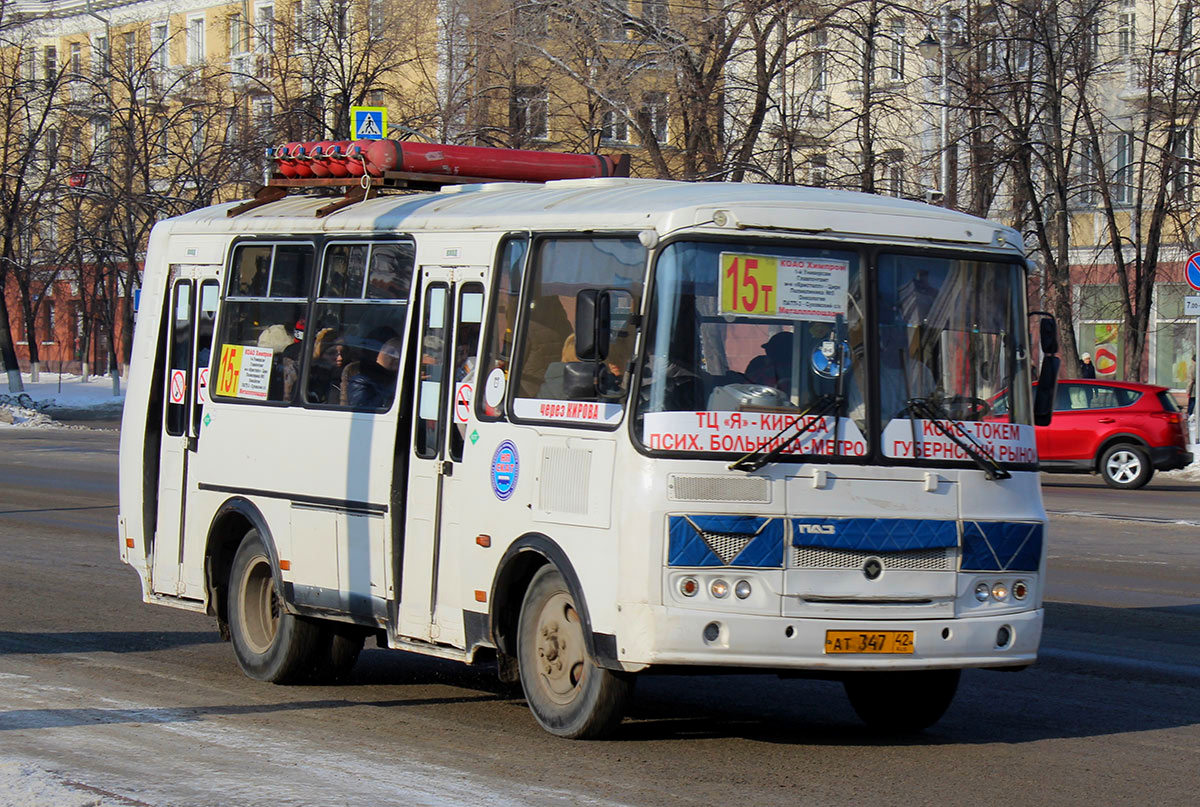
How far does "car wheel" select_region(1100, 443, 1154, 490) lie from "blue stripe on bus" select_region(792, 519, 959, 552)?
19.8m

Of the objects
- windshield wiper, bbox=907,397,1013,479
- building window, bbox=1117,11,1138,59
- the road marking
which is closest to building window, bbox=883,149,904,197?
building window, bbox=1117,11,1138,59

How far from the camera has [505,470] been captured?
8406mm

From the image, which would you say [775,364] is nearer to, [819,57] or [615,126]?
[819,57]

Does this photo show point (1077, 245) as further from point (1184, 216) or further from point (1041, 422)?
point (1041, 422)

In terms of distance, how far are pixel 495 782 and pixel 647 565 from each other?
1.09 meters

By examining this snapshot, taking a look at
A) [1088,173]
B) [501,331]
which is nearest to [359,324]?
[501,331]

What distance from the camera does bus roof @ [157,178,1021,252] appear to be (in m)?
7.87

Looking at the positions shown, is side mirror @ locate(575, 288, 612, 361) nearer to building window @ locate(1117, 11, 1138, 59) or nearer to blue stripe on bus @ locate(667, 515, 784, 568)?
blue stripe on bus @ locate(667, 515, 784, 568)

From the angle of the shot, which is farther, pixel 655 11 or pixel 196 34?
pixel 196 34

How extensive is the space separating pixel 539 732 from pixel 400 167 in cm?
369

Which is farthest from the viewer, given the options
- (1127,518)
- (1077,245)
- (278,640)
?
(1077,245)

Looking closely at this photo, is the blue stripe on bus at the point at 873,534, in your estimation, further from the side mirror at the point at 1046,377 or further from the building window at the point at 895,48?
the building window at the point at 895,48

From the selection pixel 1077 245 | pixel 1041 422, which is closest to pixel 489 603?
pixel 1041 422

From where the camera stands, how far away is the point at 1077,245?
43.8 meters
